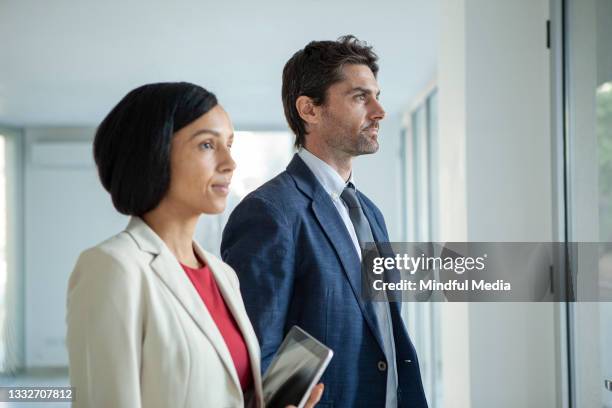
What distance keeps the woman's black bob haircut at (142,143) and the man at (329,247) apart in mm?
487

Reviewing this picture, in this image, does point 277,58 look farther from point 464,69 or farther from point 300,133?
point 300,133

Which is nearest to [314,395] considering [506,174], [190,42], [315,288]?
[315,288]

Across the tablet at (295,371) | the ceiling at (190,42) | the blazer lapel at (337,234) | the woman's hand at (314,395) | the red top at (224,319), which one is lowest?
the woman's hand at (314,395)

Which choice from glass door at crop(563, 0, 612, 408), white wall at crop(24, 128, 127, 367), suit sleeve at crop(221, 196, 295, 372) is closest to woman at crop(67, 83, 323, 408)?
suit sleeve at crop(221, 196, 295, 372)

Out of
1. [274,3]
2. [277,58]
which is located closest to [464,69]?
[274,3]

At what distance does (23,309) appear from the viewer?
7652mm

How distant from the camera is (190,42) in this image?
417 cm

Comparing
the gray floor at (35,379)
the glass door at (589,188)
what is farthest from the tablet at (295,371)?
the gray floor at (35,379)

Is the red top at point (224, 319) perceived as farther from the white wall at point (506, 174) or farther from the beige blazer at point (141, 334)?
the white wall at point (506, 174)

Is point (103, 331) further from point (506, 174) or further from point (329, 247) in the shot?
point (506, 174)

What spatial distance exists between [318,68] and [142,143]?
82cm

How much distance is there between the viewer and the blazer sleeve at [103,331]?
813 mm

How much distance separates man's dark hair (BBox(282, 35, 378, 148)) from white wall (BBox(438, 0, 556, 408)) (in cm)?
99

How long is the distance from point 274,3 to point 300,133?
1.99 meters
